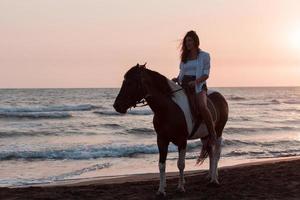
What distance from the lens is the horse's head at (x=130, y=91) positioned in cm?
678

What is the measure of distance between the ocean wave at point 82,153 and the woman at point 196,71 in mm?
9346

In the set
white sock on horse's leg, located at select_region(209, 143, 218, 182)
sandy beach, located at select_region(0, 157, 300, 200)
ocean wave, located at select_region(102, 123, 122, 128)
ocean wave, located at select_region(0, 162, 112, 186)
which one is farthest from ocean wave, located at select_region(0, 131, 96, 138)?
white sock on horse's leg, located at select_region(209, 143, 218, 182)

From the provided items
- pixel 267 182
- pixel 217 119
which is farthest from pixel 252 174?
pixel 217 119

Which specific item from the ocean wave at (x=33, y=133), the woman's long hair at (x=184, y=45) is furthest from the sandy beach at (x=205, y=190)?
the ocean wave at (x=33, y=133)

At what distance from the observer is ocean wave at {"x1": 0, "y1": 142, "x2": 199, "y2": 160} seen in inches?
640

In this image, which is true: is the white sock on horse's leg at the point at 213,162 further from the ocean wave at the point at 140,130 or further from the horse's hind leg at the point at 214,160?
the ocean wave at the point at 140,130

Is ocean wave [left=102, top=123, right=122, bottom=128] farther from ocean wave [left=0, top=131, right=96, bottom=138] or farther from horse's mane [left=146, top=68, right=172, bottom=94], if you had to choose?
horse's mane [left=146, top=68, right=172, bottom=94]

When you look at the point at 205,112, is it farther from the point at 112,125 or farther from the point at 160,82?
the point at 112,125

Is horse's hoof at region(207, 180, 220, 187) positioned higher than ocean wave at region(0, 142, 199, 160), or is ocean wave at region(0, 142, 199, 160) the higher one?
horse's hoof at region(207, 180, 220, 187)

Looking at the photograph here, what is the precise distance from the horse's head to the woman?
32.8 inches

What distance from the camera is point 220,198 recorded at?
7.00 m

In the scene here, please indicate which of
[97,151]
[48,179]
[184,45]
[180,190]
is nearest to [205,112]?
[184,45]

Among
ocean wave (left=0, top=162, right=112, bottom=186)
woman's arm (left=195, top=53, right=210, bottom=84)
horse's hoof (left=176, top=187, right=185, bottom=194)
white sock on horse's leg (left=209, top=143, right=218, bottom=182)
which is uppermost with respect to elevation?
woman's arm (left=195, top=53, right=210, bottom=84)

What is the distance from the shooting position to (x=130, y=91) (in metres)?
6.84
